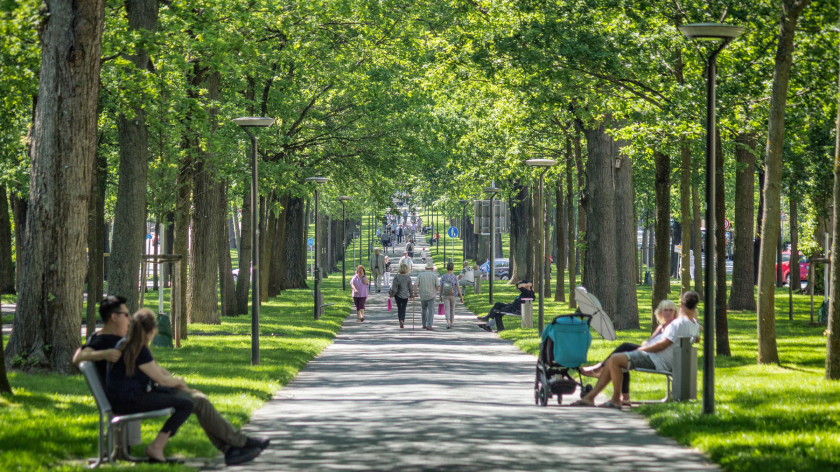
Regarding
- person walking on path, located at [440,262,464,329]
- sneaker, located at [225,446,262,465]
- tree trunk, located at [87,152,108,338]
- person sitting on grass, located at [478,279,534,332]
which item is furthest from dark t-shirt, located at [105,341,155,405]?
person walking on path, located at [440,262,464,329]

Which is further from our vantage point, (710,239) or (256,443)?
(710,239)

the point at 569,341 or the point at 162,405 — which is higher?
the point at 569,341

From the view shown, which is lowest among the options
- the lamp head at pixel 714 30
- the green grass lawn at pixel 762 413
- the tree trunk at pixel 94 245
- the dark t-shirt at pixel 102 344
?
the green grass lawn at pixel 762 413

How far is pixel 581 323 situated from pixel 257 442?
4.82 m

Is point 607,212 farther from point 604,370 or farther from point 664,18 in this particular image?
point 604,370

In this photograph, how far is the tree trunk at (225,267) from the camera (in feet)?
87.4

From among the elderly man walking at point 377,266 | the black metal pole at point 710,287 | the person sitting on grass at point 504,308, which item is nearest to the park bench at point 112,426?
the black metal pole at point 710,287

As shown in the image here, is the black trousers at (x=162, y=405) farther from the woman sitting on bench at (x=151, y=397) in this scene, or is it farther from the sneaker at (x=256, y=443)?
the sneaker at (x=256, y=443)

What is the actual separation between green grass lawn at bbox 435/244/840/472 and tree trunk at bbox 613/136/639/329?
396 centimetres

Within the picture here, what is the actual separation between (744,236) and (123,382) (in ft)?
72.5

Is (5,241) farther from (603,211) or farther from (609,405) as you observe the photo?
(609,405)

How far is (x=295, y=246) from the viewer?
150 ft

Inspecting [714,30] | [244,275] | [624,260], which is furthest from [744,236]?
[714,30]

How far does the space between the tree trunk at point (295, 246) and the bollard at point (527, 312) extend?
784 inches
